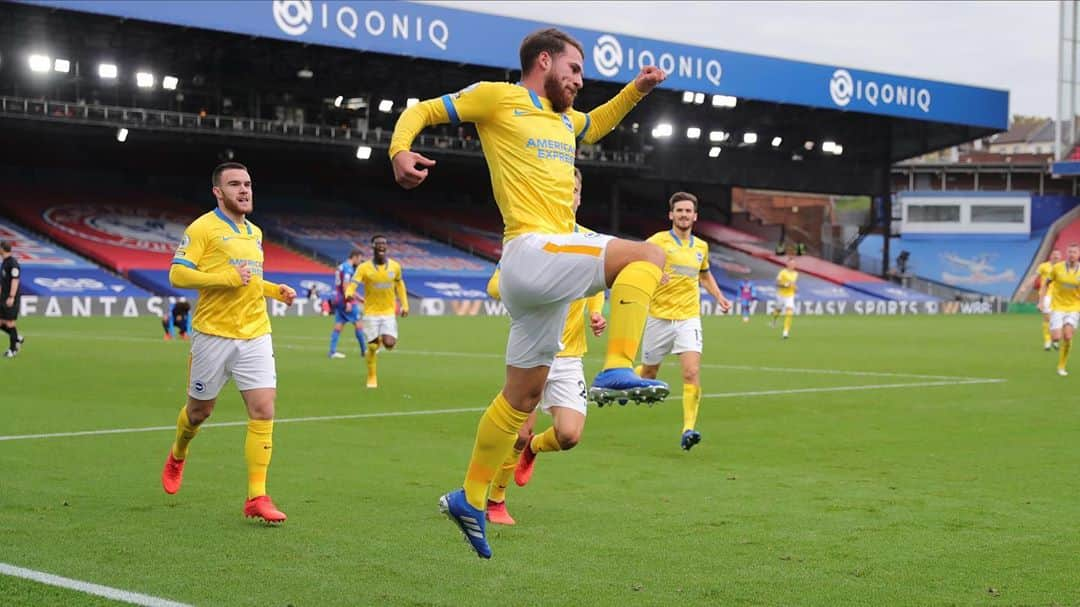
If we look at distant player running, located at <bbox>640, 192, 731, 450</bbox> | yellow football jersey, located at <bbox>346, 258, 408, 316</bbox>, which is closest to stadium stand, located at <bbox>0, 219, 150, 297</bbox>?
yellow football jersey, located at <bbox>346, 258, 408, 316</bbox>

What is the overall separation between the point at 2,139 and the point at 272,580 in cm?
5459

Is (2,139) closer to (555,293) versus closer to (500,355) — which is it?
(500,355)

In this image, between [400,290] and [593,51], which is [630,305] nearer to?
[400,290]

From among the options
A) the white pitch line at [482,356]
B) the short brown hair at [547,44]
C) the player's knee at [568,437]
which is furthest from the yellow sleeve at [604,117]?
the white pitch line at [482,356]

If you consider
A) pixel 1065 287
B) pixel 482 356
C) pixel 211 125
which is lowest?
pixel 482 356

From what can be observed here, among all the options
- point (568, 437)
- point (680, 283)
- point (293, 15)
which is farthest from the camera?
point (293, 15)

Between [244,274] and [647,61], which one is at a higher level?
[647,61]

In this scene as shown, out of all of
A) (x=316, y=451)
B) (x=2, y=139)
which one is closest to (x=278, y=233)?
(x=2, y=139)


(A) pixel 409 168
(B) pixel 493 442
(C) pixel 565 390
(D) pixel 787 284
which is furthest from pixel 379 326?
(D) pixel 787 284

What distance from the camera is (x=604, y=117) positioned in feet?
23.0

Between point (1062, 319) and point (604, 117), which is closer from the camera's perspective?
point (604, 117)

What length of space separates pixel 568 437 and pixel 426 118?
2.41 metres

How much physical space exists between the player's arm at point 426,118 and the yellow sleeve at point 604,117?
64cm

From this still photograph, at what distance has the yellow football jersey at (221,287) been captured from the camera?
8.58 meters
